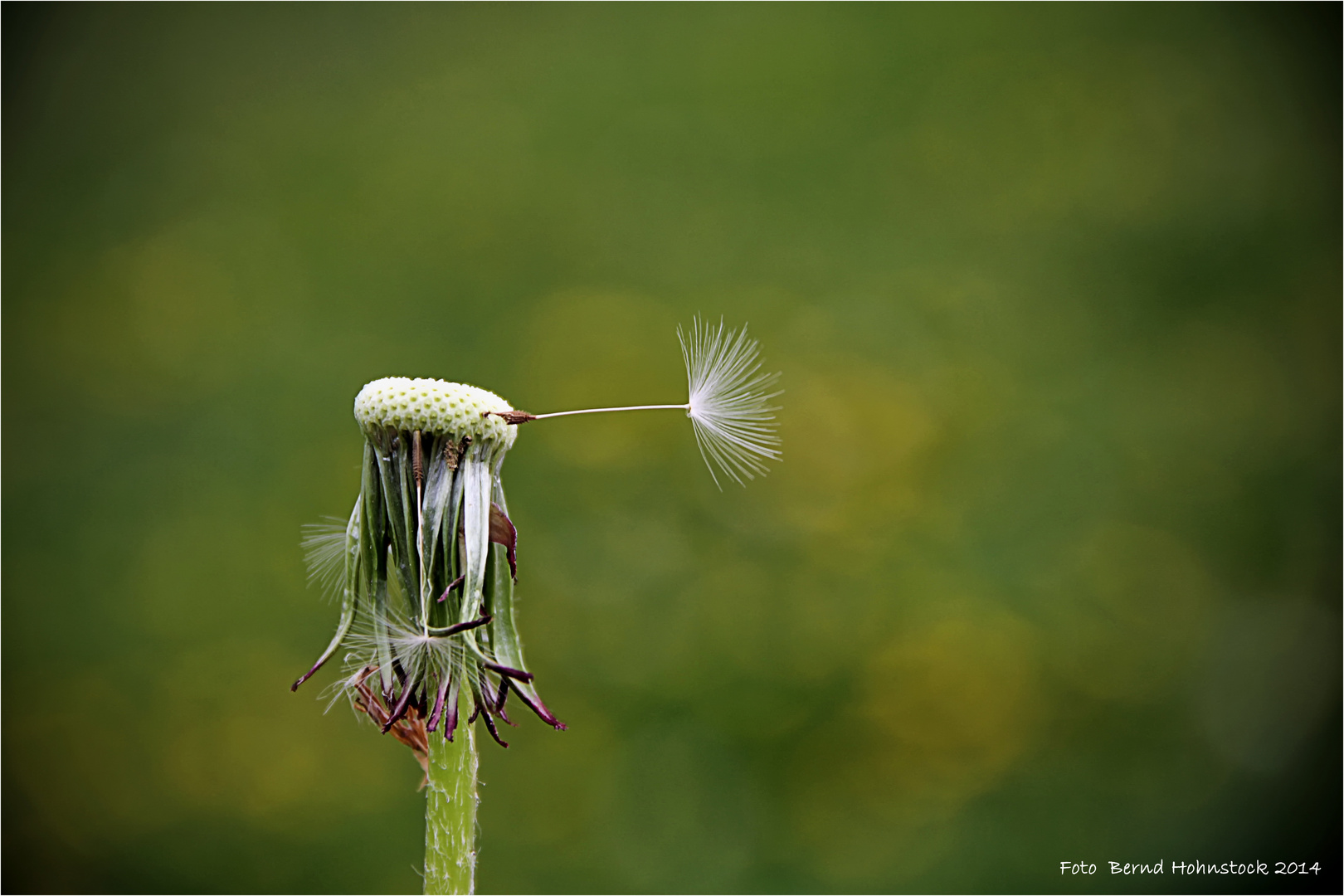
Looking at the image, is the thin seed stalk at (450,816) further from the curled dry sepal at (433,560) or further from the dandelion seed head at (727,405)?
the dandelion seed head at (727,405)

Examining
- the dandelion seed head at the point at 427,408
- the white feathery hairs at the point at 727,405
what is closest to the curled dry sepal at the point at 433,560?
the dandelion seed head at the point at 427,408

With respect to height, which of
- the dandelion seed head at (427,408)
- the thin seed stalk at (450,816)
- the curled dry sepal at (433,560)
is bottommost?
the thin seed stalk at (450,816)

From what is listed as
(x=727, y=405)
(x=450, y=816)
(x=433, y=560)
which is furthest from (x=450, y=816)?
(x=727, y=405)

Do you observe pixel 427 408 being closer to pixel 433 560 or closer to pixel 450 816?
pixel 433 560

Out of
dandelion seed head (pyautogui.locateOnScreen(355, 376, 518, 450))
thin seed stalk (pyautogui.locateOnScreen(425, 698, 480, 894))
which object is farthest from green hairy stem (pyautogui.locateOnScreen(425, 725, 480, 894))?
dandelion seed head (pyautogui.locateOnScreen(355, 376, 518, 450))

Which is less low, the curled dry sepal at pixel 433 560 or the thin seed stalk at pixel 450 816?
the curled dry sepal at pixel 433 560

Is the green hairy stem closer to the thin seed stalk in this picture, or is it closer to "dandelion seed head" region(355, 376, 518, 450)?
the thin seed stalk
